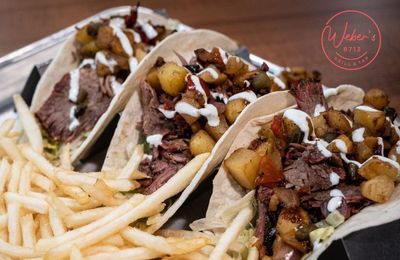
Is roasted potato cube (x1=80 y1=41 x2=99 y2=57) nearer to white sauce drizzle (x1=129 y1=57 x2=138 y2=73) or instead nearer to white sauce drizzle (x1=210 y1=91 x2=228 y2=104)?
white sauce drizzle (x1=129 y1=57 x2=138 y2=73)

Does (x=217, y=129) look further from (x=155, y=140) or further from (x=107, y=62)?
(x=107, y=62)

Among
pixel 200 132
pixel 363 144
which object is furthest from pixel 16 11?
pixel 363 144

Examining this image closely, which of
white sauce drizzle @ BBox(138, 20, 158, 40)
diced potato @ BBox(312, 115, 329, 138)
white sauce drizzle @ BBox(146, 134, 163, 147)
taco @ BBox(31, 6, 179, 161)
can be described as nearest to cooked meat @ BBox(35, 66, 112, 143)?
taco @ BBox(31, 6, 179, 161)

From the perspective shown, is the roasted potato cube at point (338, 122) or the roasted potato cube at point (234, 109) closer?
the roasted potato cube at point (338, 122)

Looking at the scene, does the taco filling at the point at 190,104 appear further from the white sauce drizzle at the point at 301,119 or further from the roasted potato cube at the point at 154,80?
the white sauce drizzle at the point at 301,119

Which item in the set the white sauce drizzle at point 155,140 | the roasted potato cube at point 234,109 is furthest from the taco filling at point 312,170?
the white sauce drizzle at point 155,140

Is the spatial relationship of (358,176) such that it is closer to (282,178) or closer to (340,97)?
(282,178)

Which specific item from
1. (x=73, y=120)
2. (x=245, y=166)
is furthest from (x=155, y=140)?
(x=73, y=120)
